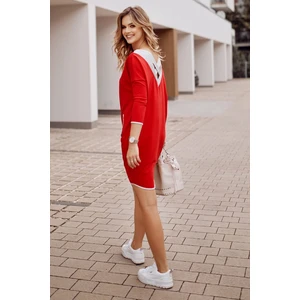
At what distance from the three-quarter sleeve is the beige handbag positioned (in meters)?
0.49

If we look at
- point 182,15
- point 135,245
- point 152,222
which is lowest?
point 135,245

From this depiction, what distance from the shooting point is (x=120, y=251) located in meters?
4.10

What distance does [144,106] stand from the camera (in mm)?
3111

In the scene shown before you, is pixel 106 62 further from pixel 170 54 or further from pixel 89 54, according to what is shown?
pixel 170 54

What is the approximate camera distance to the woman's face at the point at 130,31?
3215 millimetres

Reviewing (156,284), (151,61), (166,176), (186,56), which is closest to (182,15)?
(186,56)

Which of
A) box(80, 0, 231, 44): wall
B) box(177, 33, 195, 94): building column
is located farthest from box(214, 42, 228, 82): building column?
box(177, 33, 195, 94): building column

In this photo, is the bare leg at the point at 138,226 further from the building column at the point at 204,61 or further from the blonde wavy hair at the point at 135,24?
the building column at the point at 204,61

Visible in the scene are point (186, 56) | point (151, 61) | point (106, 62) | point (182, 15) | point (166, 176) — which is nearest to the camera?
point (151, 61)

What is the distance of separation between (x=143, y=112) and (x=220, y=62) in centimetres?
3423
